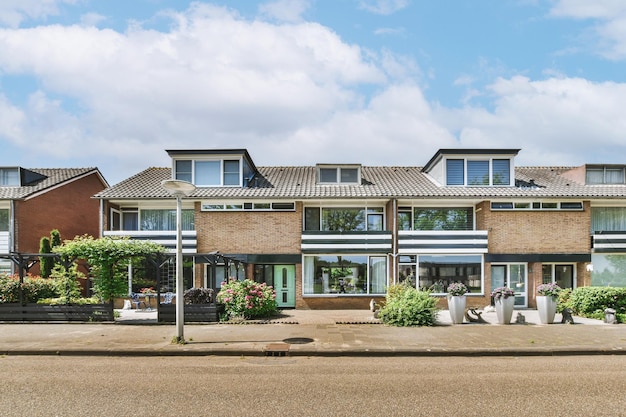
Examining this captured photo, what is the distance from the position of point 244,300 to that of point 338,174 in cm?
1003

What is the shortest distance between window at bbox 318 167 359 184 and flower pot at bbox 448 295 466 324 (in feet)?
32.0

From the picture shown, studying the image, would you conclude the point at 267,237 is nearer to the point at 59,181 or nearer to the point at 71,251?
the point at 71,251

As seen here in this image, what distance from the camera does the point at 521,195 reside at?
21.1 metres

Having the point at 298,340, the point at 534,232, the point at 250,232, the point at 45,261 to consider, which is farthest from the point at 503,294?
the point at 45,261

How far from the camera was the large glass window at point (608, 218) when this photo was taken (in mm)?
22297

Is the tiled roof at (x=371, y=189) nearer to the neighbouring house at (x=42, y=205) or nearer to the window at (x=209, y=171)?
the window at (x=209, y=171)

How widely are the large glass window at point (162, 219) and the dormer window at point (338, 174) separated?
686 centimetres

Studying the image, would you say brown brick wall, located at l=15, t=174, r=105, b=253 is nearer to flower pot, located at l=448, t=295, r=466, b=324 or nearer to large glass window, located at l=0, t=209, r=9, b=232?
large glass window, located at l=0, t=209, r=9, b=232

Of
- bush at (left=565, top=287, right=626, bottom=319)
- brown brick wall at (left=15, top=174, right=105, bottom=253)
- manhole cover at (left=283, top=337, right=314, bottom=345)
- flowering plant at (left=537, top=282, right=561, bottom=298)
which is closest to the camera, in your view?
manhole cover at (left=283, top=337, right=314, bottom=345)

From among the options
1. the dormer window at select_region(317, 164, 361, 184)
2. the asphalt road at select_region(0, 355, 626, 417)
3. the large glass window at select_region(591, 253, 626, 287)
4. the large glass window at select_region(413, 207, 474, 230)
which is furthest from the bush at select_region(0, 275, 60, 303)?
the large glass window at select_region(591, 253, 626, 287)

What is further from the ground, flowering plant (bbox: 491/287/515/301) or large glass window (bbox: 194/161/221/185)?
large glass window (bbox: 194/161/221/185)

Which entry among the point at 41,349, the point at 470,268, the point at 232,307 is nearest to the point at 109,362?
the point at 41,349

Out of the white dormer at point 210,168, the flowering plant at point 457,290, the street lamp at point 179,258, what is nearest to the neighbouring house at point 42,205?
the white dormer at point 210,168

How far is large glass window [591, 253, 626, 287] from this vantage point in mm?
21656
